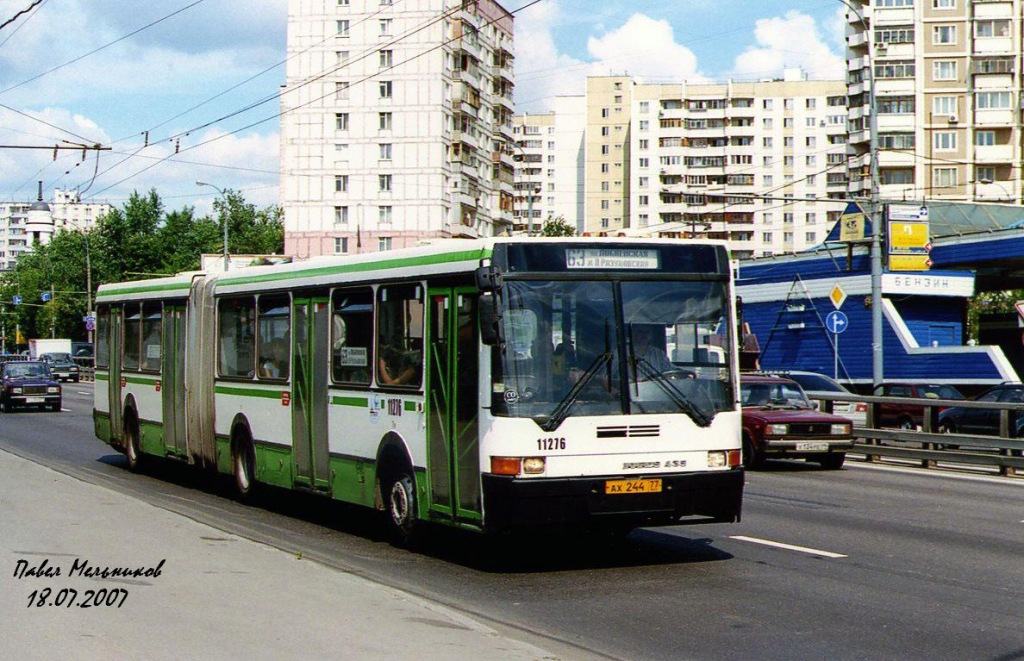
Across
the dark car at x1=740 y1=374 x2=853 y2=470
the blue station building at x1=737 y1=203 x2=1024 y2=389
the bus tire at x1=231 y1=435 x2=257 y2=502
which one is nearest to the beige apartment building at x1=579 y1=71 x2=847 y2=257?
the blue station building at x1=737 y1=203 x2=1024 y2=389

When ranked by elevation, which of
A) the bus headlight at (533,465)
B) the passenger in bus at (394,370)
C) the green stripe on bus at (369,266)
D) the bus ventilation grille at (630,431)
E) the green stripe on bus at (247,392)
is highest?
the green stripe on bus at (369,266)

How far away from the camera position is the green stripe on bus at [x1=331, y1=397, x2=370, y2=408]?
13297 millimetres

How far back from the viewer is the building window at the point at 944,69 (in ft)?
316

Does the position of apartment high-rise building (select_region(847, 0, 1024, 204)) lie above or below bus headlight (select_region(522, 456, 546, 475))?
above

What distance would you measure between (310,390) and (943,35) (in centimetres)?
9021

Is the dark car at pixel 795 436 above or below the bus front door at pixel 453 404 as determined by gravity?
below

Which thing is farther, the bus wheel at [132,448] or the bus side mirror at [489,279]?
the bus wheel at [132,448]

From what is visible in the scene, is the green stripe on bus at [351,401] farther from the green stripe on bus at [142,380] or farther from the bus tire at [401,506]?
the green stripe on bus at [142,380]

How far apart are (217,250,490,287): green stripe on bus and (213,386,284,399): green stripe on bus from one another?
1.26m

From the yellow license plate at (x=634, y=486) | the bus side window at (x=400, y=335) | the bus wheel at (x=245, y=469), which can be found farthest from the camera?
the bus wheel at (x=245, y=469)

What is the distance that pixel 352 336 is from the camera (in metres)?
13.7

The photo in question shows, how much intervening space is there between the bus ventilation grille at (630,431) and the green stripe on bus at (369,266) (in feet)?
5.45

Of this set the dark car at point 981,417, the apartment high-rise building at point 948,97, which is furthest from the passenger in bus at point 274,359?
the apartment high-rise building at point 948,97

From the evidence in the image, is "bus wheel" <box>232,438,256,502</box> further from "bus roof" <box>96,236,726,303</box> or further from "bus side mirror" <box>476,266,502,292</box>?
"bus side mirror" <box>476,266,502,292</box>
